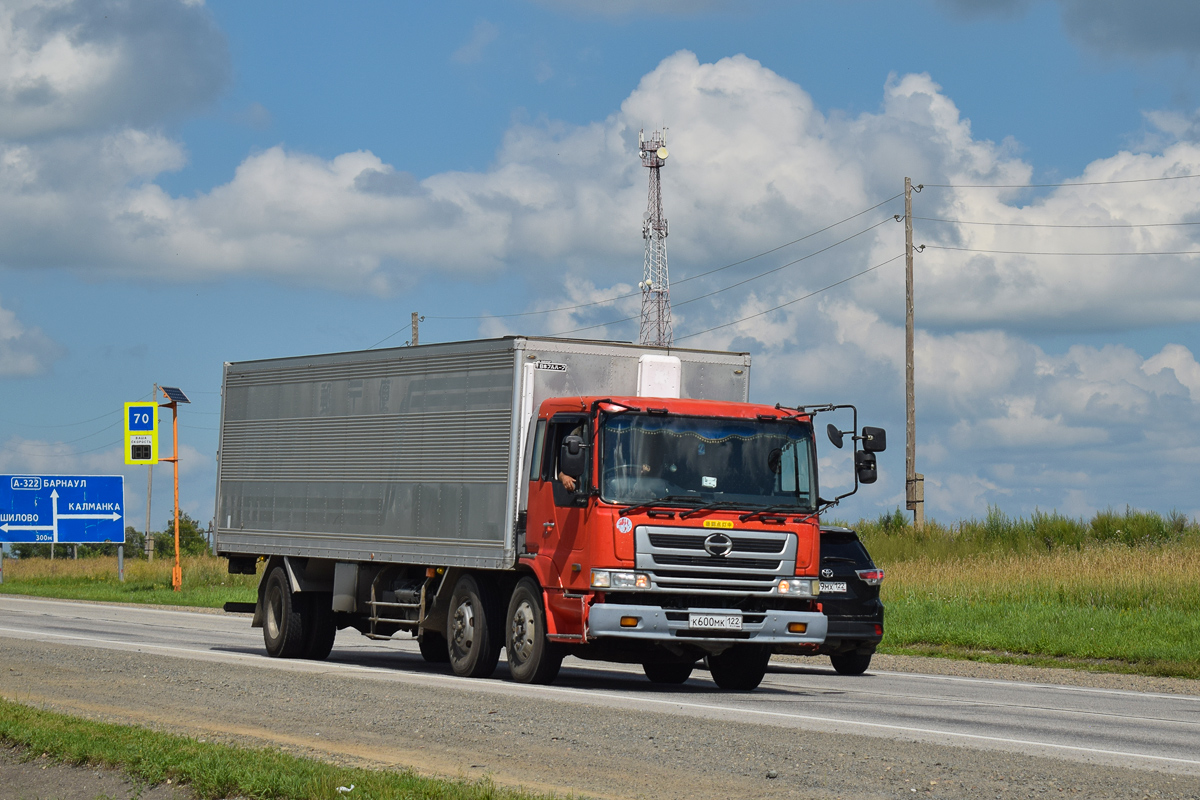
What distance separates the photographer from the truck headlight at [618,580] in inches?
582

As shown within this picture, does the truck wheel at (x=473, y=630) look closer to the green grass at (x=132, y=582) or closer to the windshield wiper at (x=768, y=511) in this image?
the windshield wiper at (x=768, y=511)

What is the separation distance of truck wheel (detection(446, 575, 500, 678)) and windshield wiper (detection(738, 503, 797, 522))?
10.3ft

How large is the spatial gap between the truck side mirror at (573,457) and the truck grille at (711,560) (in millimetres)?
847

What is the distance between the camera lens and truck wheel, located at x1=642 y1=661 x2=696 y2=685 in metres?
17.6

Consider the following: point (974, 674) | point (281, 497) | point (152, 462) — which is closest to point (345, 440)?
point (281, 497)

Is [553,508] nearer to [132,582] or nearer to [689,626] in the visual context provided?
[689,626]

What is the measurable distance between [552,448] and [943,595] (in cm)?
1551

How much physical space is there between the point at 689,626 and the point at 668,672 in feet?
9.33

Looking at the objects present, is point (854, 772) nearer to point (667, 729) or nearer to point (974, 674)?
point (667, 729)

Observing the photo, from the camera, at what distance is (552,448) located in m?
15.8

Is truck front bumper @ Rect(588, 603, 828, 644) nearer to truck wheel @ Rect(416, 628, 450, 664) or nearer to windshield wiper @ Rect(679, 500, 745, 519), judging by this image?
windshield wiper @ Rect(679, 500, 745, 519)

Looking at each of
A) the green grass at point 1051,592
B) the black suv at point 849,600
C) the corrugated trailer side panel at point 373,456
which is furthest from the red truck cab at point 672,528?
the green grass at point 1051,592

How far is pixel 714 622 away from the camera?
1510cm

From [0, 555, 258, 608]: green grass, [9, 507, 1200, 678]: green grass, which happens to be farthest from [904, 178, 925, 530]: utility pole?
[0, 555, 258, 608]: green grass
